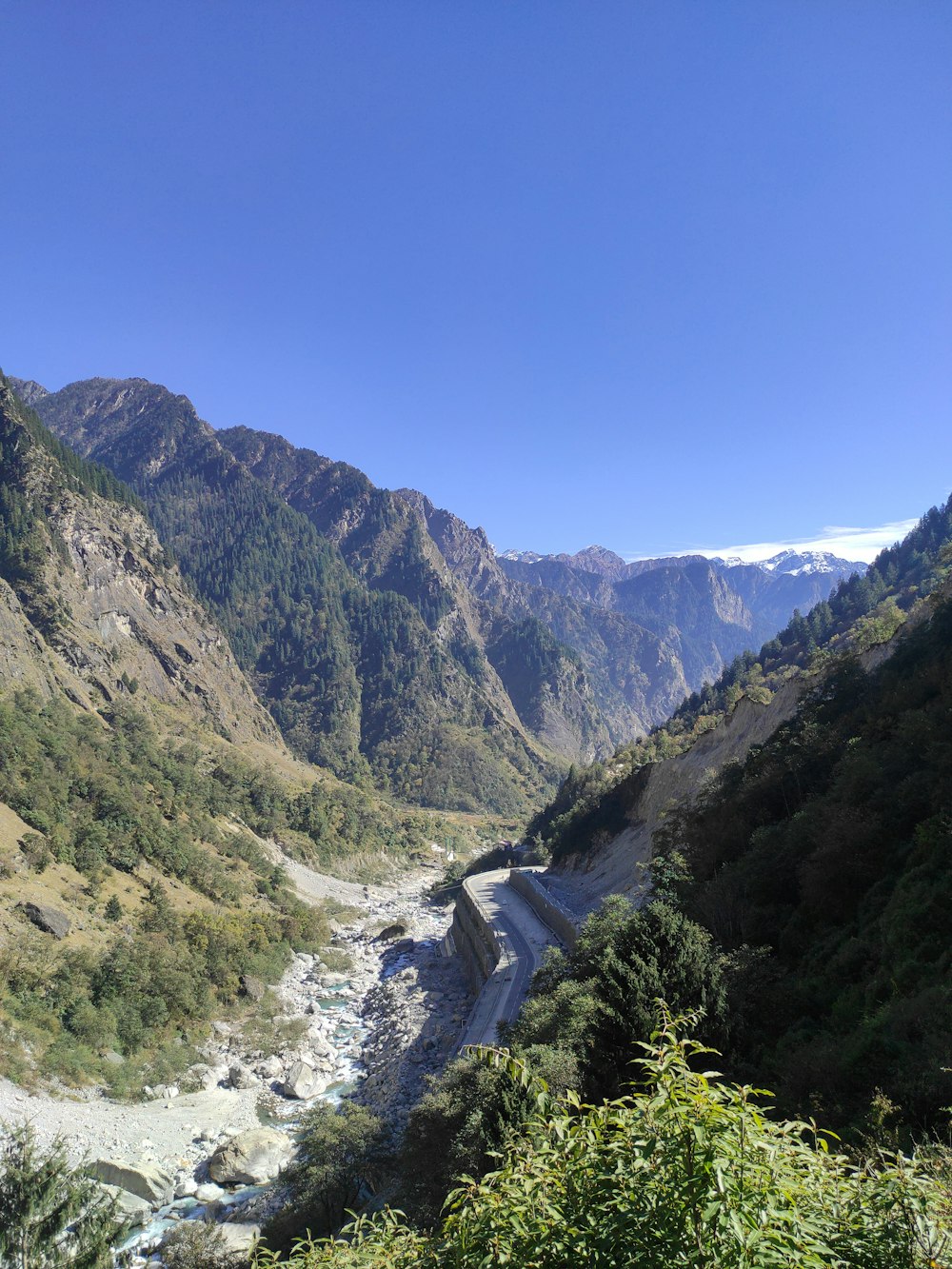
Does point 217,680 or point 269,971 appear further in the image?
point 217,680

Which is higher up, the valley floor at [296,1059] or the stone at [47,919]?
the stone at [47,919]

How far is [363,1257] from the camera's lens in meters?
4.84

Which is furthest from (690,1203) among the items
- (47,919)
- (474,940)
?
(474,940)

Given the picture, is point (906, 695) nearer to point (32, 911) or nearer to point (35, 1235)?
point (35, 1235)

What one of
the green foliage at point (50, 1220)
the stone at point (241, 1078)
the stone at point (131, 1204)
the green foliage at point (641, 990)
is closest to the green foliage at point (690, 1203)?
the green foliage at point (641, 990)

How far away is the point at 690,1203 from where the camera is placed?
3.13m

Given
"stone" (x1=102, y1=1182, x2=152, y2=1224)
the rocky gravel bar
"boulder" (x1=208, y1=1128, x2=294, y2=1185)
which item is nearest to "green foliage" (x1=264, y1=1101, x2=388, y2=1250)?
the rocky gravel bar

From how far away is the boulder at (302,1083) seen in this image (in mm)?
33812

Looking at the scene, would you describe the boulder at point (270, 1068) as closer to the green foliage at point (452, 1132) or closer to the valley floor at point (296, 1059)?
the valley floor at point (296, 1059)

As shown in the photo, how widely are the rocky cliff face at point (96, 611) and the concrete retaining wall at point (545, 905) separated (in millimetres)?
51740

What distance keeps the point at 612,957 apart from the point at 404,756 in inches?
6436

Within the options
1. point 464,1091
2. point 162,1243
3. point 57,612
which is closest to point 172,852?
point 162,1243

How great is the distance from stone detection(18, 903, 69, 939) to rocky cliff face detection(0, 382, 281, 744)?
33.6 meters

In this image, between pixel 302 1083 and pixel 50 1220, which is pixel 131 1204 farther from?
pixel 302 1083
